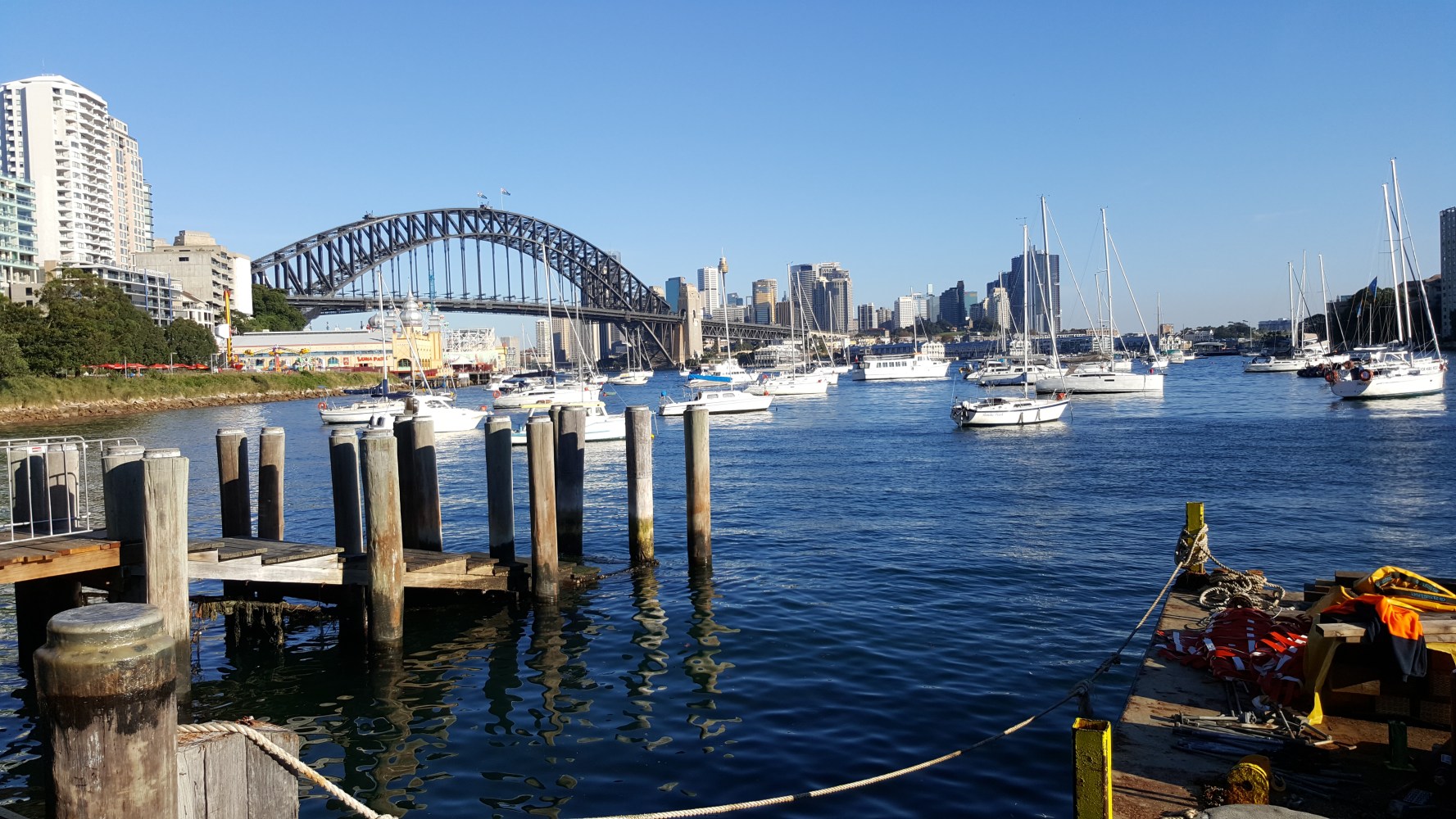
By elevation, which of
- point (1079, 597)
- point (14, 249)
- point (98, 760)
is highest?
point (14, 249)

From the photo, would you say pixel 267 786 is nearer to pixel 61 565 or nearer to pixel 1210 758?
pixel 1210 758

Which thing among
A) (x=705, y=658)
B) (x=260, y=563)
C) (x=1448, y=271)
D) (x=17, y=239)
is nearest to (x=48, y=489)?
(x=260, y=563)

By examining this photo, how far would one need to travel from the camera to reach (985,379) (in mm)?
97812

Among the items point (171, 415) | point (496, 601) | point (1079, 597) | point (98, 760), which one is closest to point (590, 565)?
point (496, 601)

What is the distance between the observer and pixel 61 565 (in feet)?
33.0

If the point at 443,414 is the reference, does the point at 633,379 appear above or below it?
above

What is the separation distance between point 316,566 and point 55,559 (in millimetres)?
2812

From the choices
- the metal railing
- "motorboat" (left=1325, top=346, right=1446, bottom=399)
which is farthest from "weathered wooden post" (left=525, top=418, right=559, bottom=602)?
"motorboat" (left=1325, top=346, right=1446, bottom=399)

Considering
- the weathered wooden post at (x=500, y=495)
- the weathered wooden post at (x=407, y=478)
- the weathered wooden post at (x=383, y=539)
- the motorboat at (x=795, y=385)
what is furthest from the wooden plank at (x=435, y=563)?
the motorboat at (x=795, y=385)

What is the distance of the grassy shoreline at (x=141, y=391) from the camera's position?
65.9 metres

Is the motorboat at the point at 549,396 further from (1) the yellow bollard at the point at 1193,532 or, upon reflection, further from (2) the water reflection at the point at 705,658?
(1) the yellow bollard at the point at 1193,532

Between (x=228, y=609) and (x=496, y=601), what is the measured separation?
3704 millimetres

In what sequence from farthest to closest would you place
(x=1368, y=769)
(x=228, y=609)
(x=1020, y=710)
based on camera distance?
1. (x=228, y=609)
2. (x=1020, y=710)
3. (x=1368, y=769)

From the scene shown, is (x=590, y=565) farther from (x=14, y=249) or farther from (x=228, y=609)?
(x=14, y=249)
